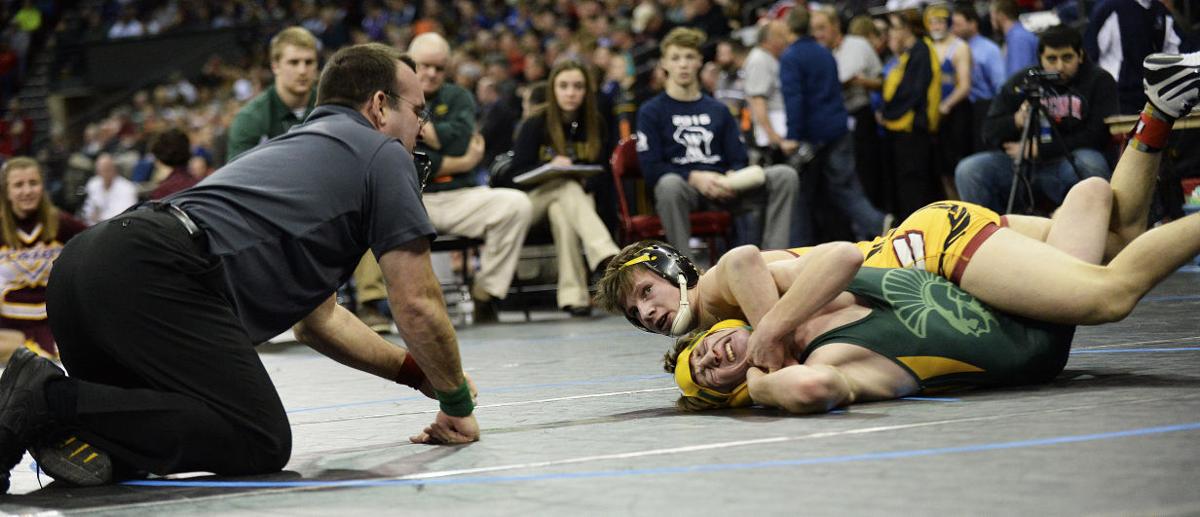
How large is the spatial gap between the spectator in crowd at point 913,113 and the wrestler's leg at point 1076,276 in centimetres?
538

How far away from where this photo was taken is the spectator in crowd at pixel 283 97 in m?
6.73

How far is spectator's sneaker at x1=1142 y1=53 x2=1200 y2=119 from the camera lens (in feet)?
13.2

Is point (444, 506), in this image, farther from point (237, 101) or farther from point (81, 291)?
point (237, 101)

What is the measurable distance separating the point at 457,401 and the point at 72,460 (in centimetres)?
85

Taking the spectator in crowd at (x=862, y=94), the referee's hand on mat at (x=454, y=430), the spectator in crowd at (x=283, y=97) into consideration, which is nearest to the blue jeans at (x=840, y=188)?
the spectator in crowd at (x=862, y=94)

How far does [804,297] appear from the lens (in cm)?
336

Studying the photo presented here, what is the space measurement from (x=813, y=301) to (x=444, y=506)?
1238 millimetres

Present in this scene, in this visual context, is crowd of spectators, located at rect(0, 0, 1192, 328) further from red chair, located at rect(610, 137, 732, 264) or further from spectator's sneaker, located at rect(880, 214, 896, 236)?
red chair, located at rect(610, 137, 732, 264)

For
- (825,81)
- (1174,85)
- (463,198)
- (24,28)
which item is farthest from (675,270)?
(24,28)

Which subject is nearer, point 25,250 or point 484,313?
point 25,250

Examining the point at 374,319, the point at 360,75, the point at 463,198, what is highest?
the point at 360,75

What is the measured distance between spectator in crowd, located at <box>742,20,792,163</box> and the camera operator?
211 centimetres

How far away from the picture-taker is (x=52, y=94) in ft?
73.3

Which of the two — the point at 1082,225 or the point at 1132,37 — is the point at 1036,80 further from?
the point at 1082,225
